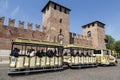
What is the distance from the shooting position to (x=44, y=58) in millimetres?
8875

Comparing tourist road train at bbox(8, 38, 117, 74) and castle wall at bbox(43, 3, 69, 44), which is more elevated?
castle wall at bbox(43, 3, 69, 44)

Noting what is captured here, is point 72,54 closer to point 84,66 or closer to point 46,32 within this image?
point 84,66

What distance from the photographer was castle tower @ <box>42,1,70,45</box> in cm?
2572

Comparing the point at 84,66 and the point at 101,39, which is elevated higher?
the point at 101,39

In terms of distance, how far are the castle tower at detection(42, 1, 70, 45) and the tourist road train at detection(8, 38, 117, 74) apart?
44.8ft

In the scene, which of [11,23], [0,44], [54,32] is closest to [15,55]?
[0,44]

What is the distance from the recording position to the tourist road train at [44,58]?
25.6 ft

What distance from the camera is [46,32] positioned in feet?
86.4

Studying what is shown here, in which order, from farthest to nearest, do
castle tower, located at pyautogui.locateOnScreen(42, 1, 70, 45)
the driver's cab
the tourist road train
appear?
castle tower, located at pyautogui.locateOnScreen(42, 1, 70, 45) < the driver's cab < the tourist road train

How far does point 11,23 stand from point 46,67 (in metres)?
16.8

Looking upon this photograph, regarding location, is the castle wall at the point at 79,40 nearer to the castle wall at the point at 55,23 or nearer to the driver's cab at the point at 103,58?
the castle wall at the point at 55,23

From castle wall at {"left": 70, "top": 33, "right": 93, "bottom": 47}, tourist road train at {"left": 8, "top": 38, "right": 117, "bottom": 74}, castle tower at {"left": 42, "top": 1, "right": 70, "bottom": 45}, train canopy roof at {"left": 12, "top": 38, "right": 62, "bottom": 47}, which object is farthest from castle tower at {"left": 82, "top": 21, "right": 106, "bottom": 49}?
train canopy roof at {"left": 12, "top": 38, "right": 62, "bottom": 47}

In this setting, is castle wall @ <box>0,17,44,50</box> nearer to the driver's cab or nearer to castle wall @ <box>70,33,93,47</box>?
castle wall @ <box>70,33,93,47</box>

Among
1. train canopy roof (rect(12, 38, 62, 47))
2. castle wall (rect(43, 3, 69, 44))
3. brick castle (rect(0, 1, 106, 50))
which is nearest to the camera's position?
train canopy roof (rect(12, 38, 62, 47))
